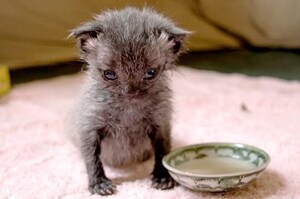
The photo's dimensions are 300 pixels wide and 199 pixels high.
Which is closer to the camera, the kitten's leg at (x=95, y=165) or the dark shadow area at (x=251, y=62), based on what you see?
the kitten's leg at (x=95, y=165)

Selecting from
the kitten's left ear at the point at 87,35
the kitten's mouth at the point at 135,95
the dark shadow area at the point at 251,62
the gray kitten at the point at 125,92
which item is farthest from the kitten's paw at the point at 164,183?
the dark shadow area at the point at 251,62

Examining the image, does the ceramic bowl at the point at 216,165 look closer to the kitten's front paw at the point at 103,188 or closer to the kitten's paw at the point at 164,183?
the kitten's paw at the point at 164,183

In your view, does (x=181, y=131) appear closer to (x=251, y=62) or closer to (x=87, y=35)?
(x=87, y=35)

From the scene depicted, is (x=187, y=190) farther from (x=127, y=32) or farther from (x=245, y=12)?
(x=245, y=12)

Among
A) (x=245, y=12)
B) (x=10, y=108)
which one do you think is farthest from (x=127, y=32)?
(x=245, y=12)

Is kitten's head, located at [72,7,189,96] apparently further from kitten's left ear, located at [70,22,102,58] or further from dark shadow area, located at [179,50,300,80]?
dark shadow area, located at [179,50,300,80]

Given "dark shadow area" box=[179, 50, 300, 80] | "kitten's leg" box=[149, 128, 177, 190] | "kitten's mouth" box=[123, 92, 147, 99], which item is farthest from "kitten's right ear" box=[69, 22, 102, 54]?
"dark shadow area" box=[179, 50, 300, 80]
